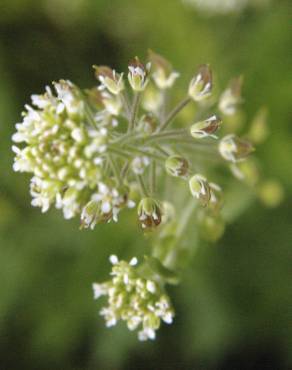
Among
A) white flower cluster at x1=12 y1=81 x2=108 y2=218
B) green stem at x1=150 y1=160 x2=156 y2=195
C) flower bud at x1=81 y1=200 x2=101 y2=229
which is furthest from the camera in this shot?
green stem at x1=150 y1=160 x2=156 y2=195

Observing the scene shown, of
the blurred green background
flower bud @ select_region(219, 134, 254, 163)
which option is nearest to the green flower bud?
flower bud @ select_region(219, 134, 254, 163)

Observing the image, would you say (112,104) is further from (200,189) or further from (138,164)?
(200,189)

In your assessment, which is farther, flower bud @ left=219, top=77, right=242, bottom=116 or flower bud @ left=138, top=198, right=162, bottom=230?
flower bud @ left=219, top=77, right=242, bottom=116

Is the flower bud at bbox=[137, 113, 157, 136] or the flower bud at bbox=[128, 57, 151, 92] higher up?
the flower bud at bbox=[128, 57, 151, 92]

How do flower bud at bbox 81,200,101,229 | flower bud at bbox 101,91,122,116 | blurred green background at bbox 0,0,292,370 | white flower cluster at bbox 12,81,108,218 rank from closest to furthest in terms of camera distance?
1. white flower cluster at bbox 12,81,108,218
2. flower bud at bbox 81,200,101,229
3. flower bud at bbox 101,91,122,116
4. blurred green background at bbox 0,0,292,370

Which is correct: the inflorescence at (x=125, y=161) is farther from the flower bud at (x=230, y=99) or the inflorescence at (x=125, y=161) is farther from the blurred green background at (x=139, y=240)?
the blurred green background at (x=139, y=240)

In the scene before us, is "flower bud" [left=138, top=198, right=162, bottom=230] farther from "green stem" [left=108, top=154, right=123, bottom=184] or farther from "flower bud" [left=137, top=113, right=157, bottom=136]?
"flower bud" [left=137, top=113, right=157, bottom=136]

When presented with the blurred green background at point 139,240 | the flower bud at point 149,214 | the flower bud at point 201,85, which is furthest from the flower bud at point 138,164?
the blurred green background at point 139,240
